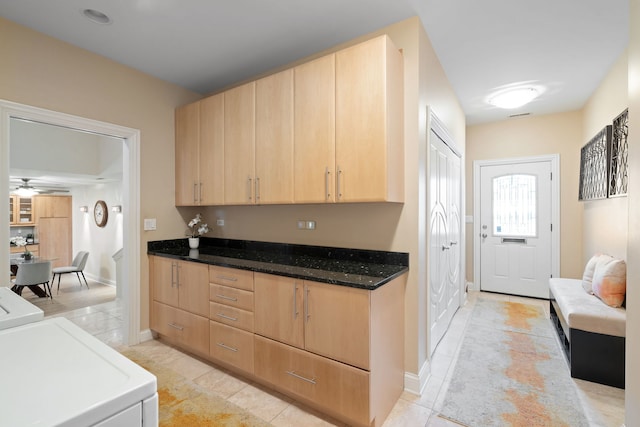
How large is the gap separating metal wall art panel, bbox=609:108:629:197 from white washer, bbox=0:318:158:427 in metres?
3.68

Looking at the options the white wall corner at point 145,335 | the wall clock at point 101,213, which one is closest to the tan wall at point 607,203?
the white wall corner at point 145,335

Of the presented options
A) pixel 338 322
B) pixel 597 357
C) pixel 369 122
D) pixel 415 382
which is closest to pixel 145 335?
pixel 338 322

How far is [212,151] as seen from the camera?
9.58 feet

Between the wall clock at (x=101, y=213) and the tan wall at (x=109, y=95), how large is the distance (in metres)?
3.96

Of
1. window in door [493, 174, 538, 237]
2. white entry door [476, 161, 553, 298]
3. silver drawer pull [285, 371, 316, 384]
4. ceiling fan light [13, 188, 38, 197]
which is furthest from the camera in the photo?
ceiling fan light [13, 188, 38, 197]

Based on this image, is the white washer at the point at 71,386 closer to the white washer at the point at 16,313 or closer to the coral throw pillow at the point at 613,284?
the white washer at the point at 16,313

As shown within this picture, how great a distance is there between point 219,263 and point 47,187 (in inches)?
280

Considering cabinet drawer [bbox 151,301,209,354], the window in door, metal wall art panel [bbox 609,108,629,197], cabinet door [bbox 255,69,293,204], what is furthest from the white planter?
the window in door

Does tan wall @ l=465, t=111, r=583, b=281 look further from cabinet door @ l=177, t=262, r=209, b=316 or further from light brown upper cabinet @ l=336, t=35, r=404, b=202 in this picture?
cabinet door @ l=177, t=262, r=209, b=316

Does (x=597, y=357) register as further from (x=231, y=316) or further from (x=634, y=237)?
(x=231, y=316)

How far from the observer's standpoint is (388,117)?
1.94 metres

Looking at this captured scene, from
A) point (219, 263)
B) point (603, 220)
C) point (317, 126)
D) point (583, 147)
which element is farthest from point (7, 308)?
point (583, 147)

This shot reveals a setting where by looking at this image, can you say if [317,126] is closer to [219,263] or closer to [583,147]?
[219,263]

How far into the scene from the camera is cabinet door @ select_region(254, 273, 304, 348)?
1964 mm
